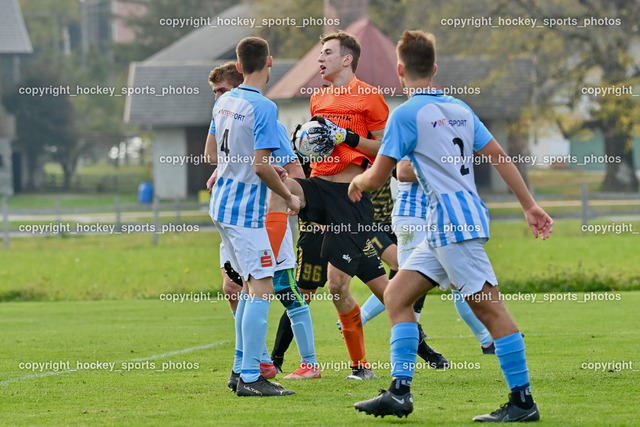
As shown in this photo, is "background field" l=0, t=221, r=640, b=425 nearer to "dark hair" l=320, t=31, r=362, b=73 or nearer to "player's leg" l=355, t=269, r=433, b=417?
"player's leg" l=355, t=269, r=433, b=417

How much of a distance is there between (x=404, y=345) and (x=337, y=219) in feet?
6.53

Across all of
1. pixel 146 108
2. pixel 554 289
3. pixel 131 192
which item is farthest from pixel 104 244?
pixel 131 192

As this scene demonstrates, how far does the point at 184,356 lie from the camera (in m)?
9.70

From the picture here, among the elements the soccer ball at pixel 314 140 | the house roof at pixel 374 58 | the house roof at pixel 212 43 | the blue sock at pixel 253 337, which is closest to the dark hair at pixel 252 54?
the soccer ball at pixel 314 140

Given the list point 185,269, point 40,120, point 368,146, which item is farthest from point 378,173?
point 40,120

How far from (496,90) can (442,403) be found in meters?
43.2

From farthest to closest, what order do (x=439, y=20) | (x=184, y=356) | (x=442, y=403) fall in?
(x=439, y=20) → (x=184, y=356) → (x=442, y=403)

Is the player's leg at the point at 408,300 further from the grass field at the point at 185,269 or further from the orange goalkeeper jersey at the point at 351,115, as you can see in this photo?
the grass field at the point at 185,269

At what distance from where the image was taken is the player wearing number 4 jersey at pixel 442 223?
6.02 metres

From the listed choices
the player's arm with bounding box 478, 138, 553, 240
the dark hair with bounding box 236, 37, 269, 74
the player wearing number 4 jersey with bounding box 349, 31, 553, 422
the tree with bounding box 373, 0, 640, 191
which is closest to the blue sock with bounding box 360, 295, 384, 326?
the dark hair with bounding box 236, 37, 269, 74

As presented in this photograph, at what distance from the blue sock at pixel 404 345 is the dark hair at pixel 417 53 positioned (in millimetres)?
1441

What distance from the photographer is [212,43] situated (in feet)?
210

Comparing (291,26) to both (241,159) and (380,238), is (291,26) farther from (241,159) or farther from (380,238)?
(241,159)

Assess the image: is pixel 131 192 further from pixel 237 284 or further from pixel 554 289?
pixel 237 284
